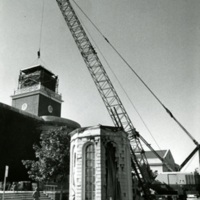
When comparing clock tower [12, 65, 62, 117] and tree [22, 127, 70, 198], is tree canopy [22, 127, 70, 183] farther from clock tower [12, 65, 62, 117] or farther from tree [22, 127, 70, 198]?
clock tower [12, 65, 62, 117]

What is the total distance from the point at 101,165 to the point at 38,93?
84.4 feet

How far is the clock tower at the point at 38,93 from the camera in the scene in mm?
43531

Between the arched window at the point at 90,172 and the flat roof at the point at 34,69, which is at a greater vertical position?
the flat roof at the point at 34,69

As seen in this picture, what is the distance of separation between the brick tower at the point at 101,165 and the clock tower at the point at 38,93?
2204 cm

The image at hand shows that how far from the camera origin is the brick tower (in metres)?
20.7

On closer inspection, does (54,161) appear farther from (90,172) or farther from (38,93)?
(38,93)

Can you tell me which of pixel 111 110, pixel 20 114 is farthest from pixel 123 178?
pixel 20 114

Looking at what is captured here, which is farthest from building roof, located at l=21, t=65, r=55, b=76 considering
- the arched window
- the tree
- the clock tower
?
the arched window

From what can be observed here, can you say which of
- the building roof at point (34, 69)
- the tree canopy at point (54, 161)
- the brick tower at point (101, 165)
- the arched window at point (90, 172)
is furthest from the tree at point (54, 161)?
the building roof at point (34, 69)

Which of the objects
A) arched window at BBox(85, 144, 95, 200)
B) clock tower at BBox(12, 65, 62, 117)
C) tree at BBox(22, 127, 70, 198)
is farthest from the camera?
clock tower at BBox(12, 65, 62, 117)

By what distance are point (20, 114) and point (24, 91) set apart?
10233 mm

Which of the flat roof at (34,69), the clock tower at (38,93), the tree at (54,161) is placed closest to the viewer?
the tree at (54,161)

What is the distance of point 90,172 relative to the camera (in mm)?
21156

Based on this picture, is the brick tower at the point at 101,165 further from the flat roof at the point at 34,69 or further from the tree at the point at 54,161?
the flat roof at the point at 34,69
